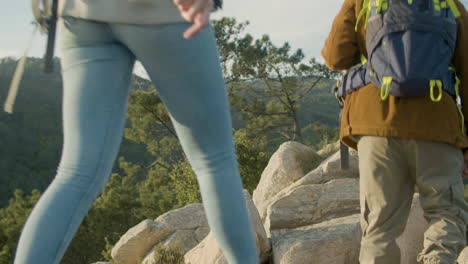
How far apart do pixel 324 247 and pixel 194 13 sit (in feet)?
12.5

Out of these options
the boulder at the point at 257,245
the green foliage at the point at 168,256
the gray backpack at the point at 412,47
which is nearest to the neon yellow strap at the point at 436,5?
the gray backpack at the point at 412,47

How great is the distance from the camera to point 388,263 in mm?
2312

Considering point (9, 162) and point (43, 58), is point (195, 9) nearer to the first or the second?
point (43, 58)

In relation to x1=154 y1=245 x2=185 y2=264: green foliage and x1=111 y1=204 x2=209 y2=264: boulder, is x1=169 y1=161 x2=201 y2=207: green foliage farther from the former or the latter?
x1=154 y1=245 x2=185 y2=264: green foliage

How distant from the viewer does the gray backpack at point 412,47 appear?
212cm

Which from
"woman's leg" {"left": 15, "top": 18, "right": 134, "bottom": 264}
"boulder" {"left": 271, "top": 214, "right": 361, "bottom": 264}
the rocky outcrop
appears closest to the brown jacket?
"woman's leg" {"left": 15, "top": 18, "right": 134, "bottom": 264}

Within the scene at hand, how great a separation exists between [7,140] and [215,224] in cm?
5680

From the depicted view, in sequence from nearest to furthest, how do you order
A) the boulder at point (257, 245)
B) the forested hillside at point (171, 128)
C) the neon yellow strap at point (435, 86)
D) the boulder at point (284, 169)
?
the neon yellow strap at point (435, 86)
the boulder at point (257, 245)
the boulder at point (284, 169)
the forested hillside at point (171, 128)

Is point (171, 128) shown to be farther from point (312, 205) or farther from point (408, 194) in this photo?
point (408, 194)

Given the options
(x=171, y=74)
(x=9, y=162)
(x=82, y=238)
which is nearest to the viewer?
(x=171, y=74)

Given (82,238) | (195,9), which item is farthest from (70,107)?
(82,238)

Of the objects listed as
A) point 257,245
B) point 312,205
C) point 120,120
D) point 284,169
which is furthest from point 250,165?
point 120,120

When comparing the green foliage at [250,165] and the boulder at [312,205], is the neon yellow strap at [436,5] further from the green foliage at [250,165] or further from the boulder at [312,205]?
the green foliage at [250,165]

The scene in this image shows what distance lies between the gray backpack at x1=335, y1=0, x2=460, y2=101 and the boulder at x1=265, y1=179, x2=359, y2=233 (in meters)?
3.71
